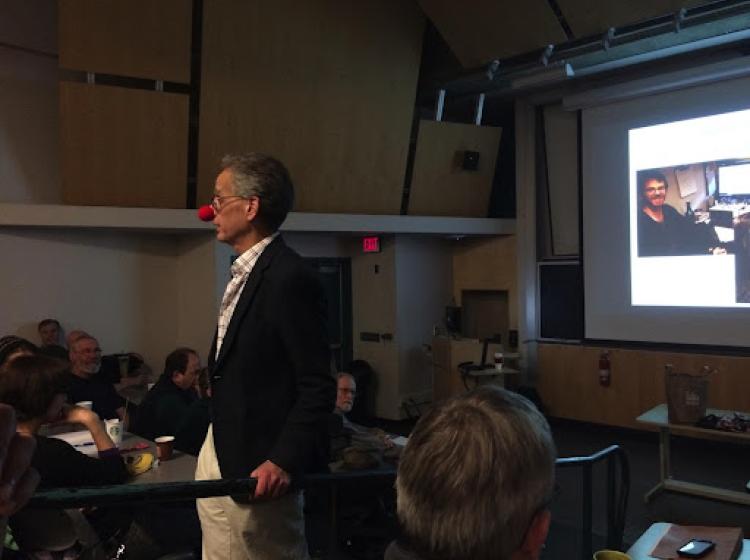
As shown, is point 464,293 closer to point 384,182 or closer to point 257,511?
point 384,182

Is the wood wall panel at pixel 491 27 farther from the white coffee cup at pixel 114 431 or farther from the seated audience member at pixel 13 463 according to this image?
the seated audience member at pixel 13 463

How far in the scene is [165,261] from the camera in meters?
5.93

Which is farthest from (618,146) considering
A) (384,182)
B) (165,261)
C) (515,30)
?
(165,261)

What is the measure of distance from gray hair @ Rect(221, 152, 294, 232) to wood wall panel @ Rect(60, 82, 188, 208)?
370 centimetres

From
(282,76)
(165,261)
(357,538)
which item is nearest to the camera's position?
(357,538)

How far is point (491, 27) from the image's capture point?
5.47 meters

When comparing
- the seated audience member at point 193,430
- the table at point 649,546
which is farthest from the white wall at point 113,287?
the table at point 649,546

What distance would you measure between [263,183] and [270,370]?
0.47 metres

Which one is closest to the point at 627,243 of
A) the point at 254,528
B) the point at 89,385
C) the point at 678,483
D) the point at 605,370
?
the point at 605,370

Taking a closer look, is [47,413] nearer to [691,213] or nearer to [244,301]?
[244,301]

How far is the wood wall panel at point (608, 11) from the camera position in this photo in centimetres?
471

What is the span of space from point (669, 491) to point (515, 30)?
3.79m

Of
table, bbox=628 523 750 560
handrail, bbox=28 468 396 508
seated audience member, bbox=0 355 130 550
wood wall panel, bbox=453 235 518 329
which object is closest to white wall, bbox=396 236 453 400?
wood wall panel, bbox=453 235 518 329

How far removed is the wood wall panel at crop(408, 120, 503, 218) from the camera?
6.69 meters
